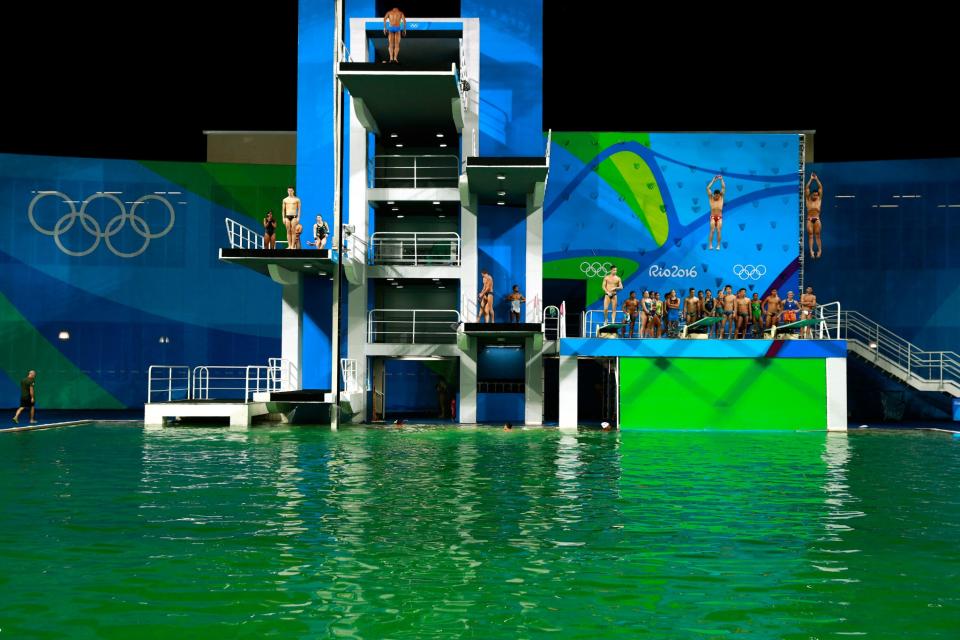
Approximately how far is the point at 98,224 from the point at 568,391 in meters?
20.4

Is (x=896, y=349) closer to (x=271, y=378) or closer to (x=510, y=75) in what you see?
(x=510, y=75)

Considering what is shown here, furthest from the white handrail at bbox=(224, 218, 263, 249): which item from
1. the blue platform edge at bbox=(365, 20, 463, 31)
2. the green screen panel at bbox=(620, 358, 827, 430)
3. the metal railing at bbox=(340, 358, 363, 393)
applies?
the green screen panel at bbox=(620, 358, 827, 430)

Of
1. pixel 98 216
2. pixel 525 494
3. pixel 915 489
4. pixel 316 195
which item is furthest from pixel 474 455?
pixel 98 216

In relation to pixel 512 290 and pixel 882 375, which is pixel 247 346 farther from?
pixel 882 375

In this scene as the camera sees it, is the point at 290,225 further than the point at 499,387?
No

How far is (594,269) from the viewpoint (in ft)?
114

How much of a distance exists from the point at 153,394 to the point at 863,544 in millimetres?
31576

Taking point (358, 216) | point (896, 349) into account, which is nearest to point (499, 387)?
point (358, 216)

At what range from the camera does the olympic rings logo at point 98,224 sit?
36.8 metres

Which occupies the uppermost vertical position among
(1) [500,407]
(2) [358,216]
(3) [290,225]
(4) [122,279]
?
(2) [358,216]

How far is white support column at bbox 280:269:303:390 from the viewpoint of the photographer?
3111cm

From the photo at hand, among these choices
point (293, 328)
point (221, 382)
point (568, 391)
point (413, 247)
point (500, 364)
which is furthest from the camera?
point (221, 382)

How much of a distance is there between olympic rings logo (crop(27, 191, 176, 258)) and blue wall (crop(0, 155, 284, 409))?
40 mm

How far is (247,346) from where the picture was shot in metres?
37.3
